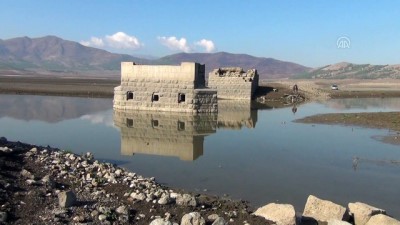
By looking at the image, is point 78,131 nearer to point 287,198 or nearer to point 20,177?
point 20,177

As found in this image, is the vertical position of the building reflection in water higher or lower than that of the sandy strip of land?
lower

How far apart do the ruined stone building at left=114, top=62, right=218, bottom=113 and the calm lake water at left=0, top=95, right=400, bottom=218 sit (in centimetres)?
115

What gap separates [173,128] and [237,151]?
18.3 ft

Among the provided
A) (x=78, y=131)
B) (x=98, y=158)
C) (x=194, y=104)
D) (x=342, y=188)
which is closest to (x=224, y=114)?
(x=194, y=104)

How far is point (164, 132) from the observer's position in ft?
63.2

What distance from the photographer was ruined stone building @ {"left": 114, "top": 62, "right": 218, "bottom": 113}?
25875 mm

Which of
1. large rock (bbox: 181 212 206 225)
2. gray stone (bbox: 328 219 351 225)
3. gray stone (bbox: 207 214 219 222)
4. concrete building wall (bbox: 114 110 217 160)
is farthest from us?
concrete building wall (bbox: 114 110 217 160)

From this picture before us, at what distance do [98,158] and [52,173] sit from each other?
3726mm

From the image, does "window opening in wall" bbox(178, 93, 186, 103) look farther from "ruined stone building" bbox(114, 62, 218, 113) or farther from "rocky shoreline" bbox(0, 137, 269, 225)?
"rocky shoreline" bbox(0, 137, 269, 225)

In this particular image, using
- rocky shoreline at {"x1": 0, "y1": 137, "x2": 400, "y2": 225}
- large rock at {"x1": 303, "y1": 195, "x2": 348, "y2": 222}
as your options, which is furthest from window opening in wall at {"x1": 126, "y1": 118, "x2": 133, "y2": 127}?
large rock at {"x1": 303, "y1": 195, "x2": 348, "y2": 222}

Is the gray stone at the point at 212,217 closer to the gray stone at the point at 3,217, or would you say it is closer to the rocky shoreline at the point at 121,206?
the rocky shoreline at the point at 121,206

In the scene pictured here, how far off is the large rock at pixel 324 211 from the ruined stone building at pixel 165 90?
17626 millimetres

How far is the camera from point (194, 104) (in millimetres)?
25766

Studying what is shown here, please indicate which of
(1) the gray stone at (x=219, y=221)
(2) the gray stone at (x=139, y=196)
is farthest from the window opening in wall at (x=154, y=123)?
(1) the gray stone at (x=219, y=221)
